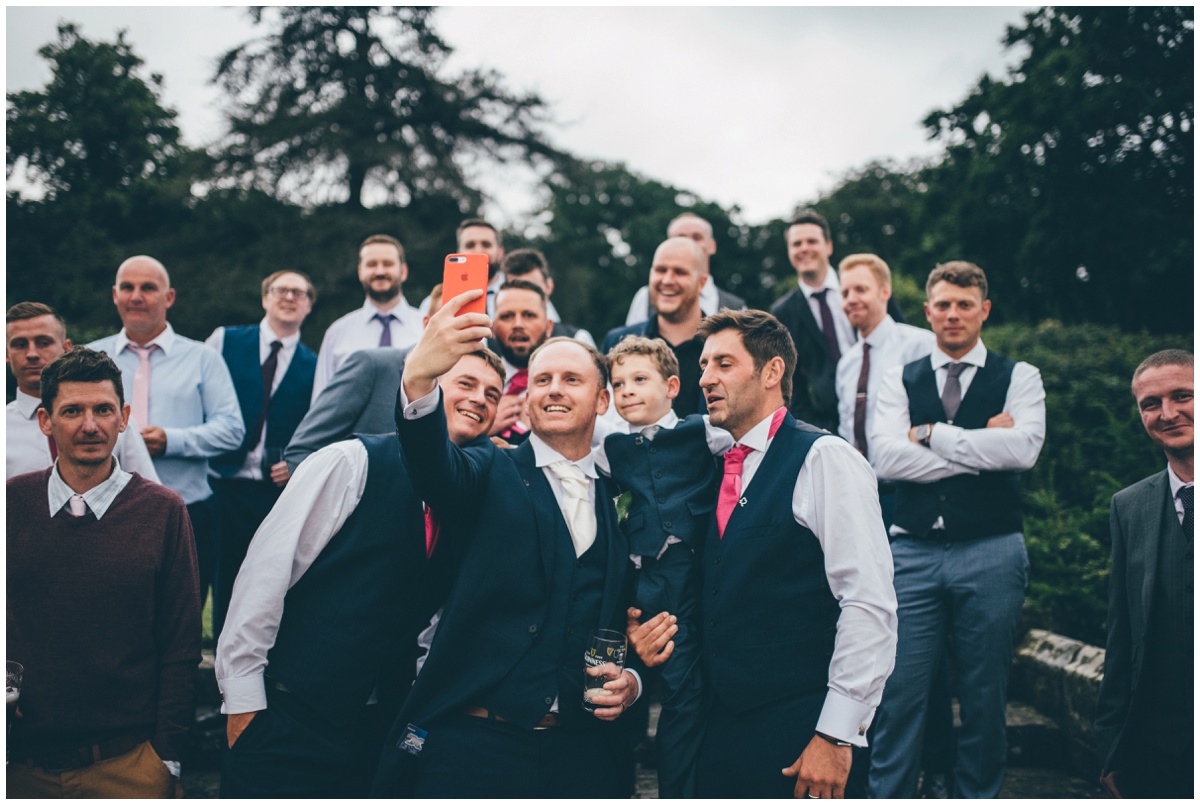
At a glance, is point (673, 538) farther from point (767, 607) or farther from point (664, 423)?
point (664, 423)

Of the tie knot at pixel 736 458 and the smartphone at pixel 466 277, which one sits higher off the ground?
the smartphone at pixel 466 277

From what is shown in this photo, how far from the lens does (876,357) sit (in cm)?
529

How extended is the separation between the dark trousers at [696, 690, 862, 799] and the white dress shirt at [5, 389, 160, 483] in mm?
2648

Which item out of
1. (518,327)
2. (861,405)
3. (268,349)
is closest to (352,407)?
(518,327)

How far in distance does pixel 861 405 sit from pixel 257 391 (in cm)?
366

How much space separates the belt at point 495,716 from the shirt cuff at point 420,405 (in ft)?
3.41

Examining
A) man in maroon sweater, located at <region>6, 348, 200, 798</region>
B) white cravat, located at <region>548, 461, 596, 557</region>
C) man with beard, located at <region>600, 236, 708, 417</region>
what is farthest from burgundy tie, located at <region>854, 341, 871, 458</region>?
man in maroon sweater, located at <region>6, 348, 200, 798</region>

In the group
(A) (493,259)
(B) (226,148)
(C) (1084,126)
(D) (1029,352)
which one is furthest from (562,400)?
(B) (226,148)

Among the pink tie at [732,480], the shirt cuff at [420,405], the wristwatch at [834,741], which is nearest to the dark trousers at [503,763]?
the wristwatch at [834,741]

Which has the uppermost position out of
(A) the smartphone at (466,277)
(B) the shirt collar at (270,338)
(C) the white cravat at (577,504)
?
(B) the shirt collar at (270,338)

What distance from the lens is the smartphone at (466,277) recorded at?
2654 mm

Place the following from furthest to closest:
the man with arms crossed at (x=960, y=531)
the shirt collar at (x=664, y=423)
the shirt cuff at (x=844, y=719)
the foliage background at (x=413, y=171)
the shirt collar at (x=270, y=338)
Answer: the foliage background at (x=413, y=171) < the shirt collar at (x=270, y=338) < the man with arms crossed at (x=960, y=531) < the shirt collar at (x=664, y=423) < the shirt cuff at (x=844, y=719)

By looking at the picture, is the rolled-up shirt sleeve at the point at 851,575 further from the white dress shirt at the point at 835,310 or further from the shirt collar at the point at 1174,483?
the white dress shirt at the point at 835,310

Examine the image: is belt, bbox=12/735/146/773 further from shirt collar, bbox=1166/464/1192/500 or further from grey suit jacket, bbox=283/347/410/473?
shirt collar, bbox=1166/464/1192/500
